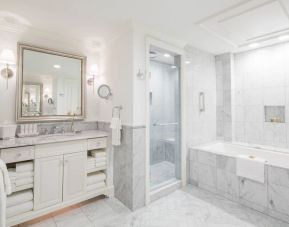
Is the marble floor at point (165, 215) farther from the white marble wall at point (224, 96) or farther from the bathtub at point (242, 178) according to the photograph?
the white marble wall at point (224, 96)

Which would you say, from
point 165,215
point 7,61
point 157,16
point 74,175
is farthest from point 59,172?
point 157,16

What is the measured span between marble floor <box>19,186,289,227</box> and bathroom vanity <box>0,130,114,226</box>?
131 millimetres

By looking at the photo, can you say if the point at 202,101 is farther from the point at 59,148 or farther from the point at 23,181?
the point at 23,181

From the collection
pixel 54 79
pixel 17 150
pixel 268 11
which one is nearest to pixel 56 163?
pixel 17 150

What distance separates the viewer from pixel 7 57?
2117 mm

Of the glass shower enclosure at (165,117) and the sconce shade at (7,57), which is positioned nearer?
the sconce shade at (7,57)

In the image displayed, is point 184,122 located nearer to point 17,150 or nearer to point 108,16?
point 108,16

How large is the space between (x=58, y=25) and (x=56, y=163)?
1.79m

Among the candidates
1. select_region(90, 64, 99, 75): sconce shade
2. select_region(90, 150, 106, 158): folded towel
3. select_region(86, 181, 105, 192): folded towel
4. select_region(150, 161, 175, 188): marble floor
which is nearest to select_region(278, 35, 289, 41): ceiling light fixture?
select_region(150, 161, 175, 188): marble floor

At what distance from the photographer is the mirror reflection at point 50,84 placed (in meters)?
2.36

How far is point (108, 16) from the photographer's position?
205 centimetres

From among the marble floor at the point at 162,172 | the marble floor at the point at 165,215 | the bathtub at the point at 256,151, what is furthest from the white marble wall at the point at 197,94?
the marble floor at the point at 165,215

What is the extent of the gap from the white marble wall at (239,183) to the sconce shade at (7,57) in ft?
9.72

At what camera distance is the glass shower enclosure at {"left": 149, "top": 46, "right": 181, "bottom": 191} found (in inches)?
115
